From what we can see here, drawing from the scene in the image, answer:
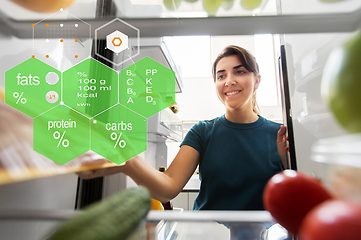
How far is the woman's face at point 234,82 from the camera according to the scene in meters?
0.76

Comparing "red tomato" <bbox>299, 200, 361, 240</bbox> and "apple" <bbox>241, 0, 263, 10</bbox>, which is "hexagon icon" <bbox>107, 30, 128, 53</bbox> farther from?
"red tomato" <bbox>299, 200, 361, 240</bbox>

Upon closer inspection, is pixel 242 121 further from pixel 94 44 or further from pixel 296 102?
pixel 94 44

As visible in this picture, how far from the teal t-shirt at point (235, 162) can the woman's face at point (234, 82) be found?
0.30 feet

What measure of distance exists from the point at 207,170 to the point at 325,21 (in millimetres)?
578

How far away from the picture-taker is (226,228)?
10.9 inches

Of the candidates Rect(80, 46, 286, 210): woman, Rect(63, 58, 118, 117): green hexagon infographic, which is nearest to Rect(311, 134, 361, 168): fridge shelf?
Rect(80, 46, 286, 210): woman

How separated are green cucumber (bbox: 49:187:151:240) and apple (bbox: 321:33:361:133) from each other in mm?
112

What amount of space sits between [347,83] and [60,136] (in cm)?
35

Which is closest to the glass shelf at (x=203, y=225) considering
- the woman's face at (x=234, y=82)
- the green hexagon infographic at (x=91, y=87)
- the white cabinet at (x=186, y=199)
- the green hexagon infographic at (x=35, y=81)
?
A: the green hexagon infographic at (x=35, y=81)

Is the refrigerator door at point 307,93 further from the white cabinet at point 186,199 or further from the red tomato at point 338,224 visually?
the white cabinet at point 186,199

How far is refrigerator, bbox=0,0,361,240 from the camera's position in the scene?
208mm

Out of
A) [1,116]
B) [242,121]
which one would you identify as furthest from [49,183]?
[242,121]

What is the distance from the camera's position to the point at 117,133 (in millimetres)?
483

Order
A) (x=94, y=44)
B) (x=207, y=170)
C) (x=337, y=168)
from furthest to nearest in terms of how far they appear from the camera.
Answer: (x=207, y=170) → (x=94, y=44) → (x=337, y=168)
